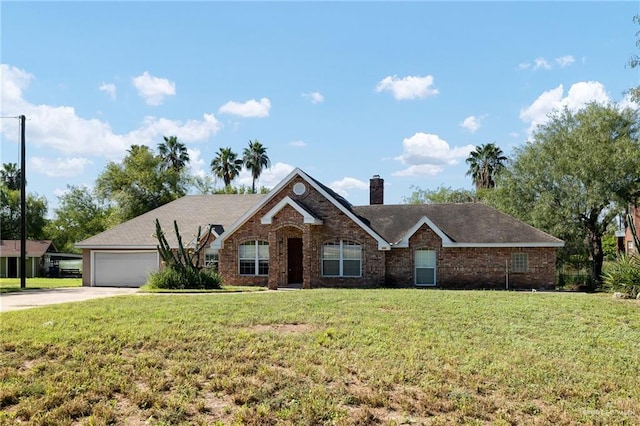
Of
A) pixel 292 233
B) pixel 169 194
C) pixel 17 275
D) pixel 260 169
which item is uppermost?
pixel 260 169

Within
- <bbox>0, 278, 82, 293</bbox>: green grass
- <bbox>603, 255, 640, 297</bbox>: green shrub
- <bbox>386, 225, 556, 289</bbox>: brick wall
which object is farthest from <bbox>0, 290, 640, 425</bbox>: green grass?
<bbox>0, 278, 82, 293</bbox>: green grass

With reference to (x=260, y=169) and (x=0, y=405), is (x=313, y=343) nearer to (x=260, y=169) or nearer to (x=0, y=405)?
(x=0, y=405)

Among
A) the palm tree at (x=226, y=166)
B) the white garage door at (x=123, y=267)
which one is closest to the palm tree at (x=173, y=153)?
the palm tree at (x=226, y=166)

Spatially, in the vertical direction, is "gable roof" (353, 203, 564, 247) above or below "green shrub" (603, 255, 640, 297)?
above

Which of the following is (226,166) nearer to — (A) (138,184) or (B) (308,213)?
(A) (138,184)

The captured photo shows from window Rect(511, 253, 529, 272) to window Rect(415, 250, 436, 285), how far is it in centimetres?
354

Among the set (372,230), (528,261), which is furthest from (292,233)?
(528,261)

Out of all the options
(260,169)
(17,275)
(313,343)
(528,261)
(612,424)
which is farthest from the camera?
(260,169)

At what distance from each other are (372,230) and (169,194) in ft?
89.3

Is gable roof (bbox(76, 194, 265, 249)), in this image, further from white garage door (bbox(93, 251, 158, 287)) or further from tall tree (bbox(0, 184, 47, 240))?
tall tree (bbox(0, 184, 47, 240))

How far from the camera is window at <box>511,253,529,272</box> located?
24.4 m

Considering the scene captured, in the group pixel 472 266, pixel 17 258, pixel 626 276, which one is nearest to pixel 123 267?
pixel 472 266

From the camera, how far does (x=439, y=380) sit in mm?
7582

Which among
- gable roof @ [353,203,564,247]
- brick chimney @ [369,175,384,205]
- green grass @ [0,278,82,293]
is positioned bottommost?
green grass @ [0,278,82,293]
